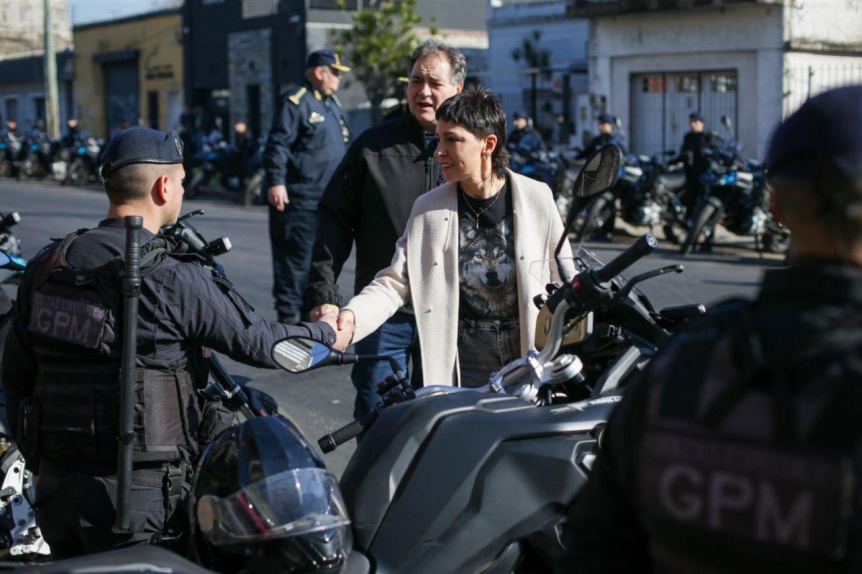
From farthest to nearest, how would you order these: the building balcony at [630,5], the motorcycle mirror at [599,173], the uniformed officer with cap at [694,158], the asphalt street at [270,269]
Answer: the building balcony at [630,5] < the uniformed officer with cap at [694,158] < the asphalt street at [270,269] < the motorcycle mirror at [599,173]

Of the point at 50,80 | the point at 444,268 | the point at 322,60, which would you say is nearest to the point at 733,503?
the point at 444,268

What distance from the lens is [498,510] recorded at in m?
2.45

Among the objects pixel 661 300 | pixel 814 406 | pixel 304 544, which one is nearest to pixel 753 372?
pixel 814 406

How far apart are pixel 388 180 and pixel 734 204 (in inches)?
375

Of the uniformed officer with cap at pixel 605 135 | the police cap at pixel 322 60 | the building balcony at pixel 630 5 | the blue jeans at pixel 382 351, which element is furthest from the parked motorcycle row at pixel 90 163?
the blue jeans at pixel 382 351

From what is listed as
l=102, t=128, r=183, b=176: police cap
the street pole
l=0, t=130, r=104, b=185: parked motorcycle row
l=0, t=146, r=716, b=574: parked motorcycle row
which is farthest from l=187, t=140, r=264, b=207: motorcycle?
l=0, t=146, r=716, b=574: parked motorcycle row

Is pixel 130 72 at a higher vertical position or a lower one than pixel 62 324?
higher

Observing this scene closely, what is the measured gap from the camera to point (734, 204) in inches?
520

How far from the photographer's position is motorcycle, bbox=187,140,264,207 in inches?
784

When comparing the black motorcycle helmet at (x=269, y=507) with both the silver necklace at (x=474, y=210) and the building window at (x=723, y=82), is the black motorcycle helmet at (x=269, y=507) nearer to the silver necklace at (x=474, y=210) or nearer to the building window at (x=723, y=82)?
the silver necklace at (x=474, y=210)

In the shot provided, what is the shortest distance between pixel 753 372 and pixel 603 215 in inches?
517

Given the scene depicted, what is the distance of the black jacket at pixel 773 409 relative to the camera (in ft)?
4.56

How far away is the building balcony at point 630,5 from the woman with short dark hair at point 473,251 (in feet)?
52.4

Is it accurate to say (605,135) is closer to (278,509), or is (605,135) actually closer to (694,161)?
(694,161)
